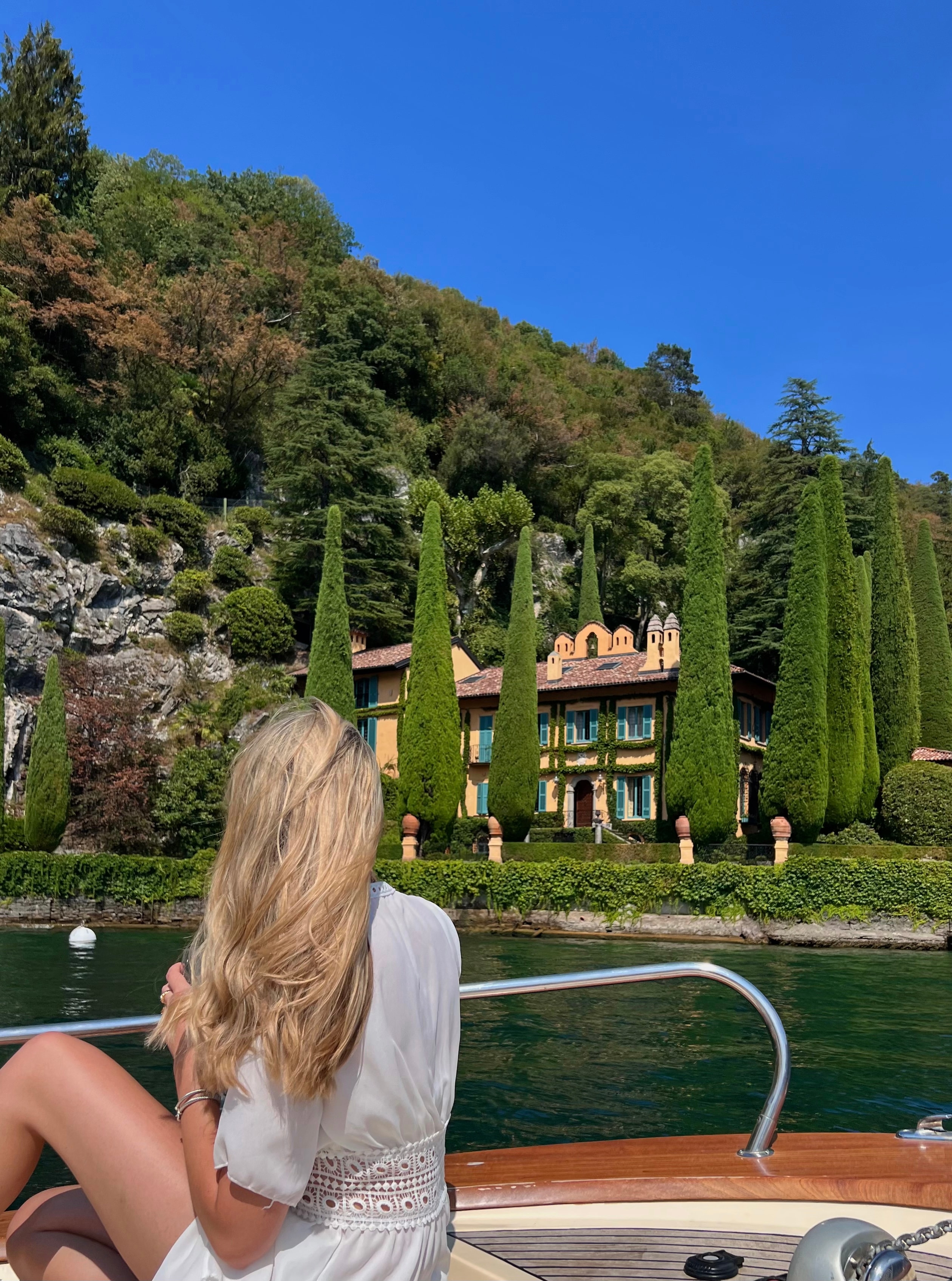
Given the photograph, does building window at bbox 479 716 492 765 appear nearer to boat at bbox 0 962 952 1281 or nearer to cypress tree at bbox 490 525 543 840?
cypress tree at bbox 490 525 543 840

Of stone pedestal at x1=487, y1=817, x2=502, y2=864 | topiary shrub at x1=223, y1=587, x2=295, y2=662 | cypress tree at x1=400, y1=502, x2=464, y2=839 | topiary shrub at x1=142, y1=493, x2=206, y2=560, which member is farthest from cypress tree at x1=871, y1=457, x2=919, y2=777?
topiary shrub at x1=142, y1=493, x2=206, y2=560

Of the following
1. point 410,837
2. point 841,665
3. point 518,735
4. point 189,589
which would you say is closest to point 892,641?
point 841,665

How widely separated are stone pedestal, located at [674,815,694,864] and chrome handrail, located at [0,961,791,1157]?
2007 centimetres

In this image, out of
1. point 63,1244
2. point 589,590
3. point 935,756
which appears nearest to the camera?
point 63,1244

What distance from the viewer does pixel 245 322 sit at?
1596 inches

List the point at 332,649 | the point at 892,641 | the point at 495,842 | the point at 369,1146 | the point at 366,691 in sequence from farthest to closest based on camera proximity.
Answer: the point at 366,691 < the point at 892,641 < the point at 332,649 < the point at 495,842 < the point at 369,1146

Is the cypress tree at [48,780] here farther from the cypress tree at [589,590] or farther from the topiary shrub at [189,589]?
the cypress tree at [589,590]

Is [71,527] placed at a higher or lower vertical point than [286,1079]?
higher

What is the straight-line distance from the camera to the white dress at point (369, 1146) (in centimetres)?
146

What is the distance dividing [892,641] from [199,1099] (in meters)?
31.3

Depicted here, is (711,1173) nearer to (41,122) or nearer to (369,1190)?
(369,1190)

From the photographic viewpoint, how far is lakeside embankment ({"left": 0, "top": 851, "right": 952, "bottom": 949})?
19469 millimetres

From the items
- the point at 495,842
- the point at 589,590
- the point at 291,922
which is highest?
the point at 589,590

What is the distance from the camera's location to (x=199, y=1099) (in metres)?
1.51
